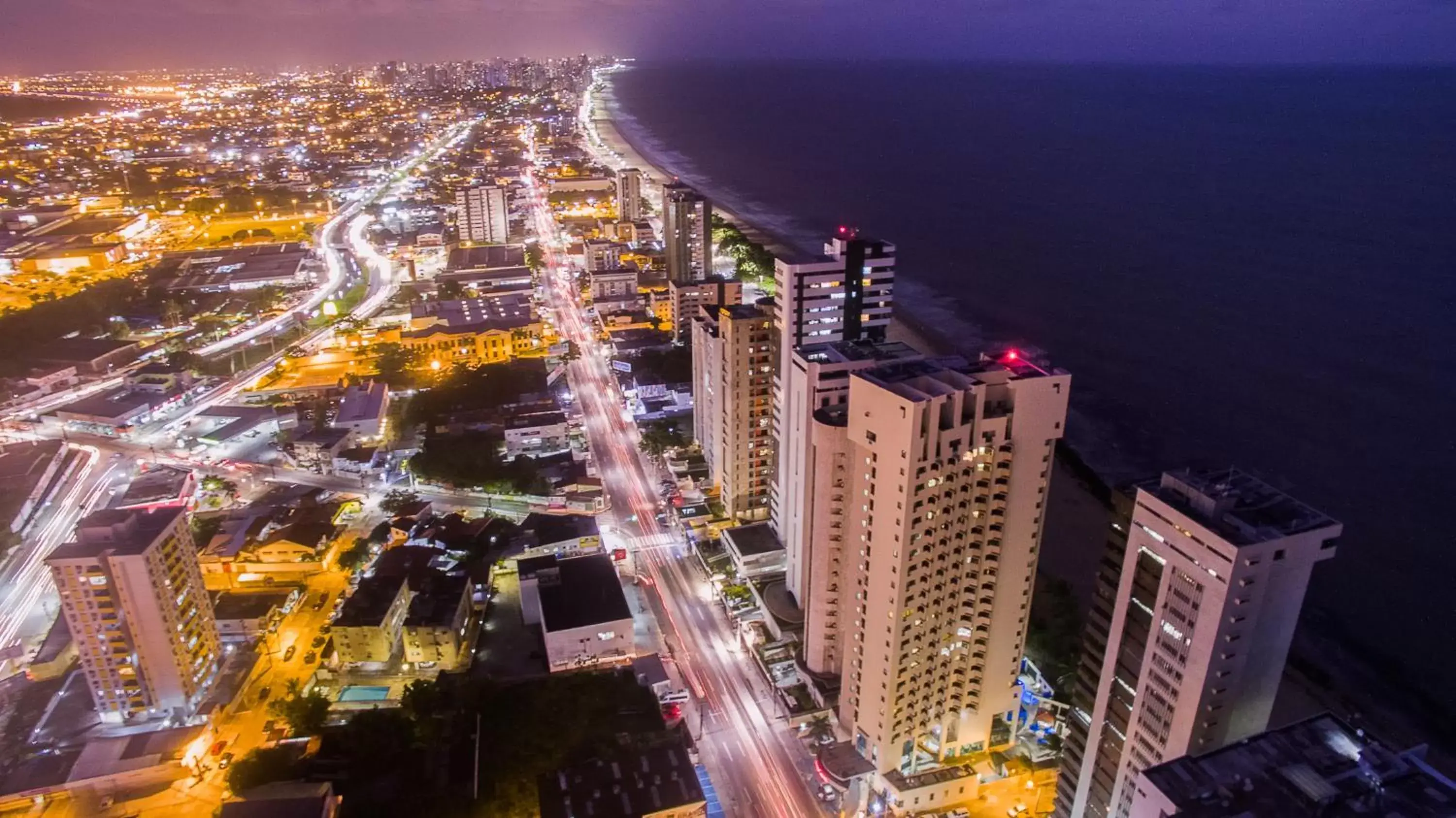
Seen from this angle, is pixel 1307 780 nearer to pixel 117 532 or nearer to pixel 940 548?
pixel 940 548

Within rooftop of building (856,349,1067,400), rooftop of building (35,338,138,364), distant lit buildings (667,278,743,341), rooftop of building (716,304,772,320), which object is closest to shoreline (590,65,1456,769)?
rooftop of building (856,349,1067,400)

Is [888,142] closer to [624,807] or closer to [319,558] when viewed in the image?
[319,558]

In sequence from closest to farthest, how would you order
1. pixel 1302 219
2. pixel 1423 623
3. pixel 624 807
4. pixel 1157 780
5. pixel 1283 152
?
pixel 1157 780, pixel 624 807, pixel 1423 623, pixel 1302 219, pixel 1283 152

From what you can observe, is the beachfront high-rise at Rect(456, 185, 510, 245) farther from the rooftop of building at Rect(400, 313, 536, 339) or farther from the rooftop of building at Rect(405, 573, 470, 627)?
the rooftop of building at Rect(405, 573, 470, 627)

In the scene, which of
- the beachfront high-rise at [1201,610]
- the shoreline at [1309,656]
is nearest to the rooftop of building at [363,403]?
the shoreline at [1309,656]

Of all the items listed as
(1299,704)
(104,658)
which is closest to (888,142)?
(1299,704)

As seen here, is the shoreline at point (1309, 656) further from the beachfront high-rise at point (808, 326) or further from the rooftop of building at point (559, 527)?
the rooftop of building at point (559, 527)
